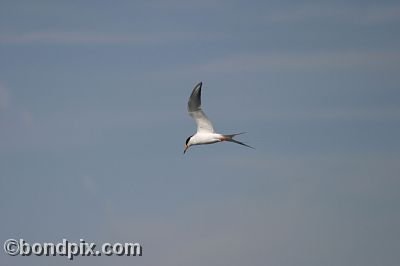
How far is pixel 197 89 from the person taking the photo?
146 feet

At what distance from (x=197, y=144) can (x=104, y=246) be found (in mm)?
7341

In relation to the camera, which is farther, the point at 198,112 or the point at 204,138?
the point at 204,138

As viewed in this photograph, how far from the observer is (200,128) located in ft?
153

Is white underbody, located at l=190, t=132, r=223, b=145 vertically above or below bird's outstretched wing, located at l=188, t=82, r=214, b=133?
below

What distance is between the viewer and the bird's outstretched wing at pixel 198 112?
44588mm

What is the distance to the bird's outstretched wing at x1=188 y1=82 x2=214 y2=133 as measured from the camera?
44.6m

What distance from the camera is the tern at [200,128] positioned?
4469cm

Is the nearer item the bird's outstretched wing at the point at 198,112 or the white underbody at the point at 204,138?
the bird's outstretched wing at the point at 198,112

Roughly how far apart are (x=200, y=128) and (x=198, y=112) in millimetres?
1568

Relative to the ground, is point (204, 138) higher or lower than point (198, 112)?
A: lower

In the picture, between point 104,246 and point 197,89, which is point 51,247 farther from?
point 197,89

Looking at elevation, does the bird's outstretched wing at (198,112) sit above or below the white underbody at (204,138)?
above

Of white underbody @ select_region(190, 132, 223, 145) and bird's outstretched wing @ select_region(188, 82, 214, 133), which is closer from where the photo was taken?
bird's outstretched wing @ select_region(188, 82, 214, 133)

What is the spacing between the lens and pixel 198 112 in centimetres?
4538
